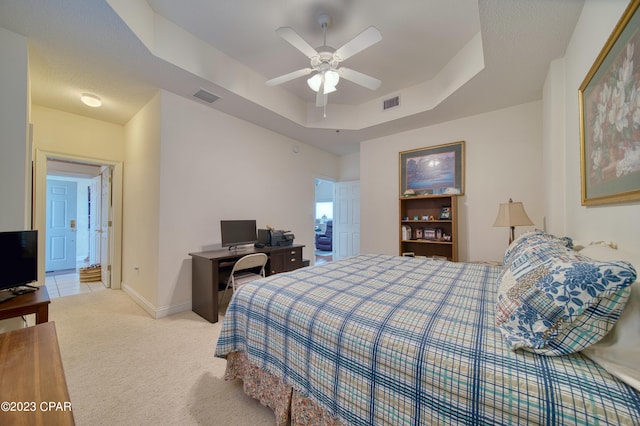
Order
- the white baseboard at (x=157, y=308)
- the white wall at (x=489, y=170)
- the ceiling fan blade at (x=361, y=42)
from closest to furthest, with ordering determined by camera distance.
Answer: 1. the ceiling fan blade at (x=361, y=42)
2. the white baseboard at (x=157, y=308)
3. the white wall at (x=489, y=170)

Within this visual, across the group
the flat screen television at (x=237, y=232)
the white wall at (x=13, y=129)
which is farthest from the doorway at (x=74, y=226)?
the flat screen television at (x=237, y=232)

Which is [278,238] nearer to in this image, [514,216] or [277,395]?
[277,395]

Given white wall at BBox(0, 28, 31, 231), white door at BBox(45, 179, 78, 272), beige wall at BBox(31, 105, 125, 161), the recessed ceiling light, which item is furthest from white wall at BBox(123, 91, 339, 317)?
white door at BBox(45, 179, 78, 272)

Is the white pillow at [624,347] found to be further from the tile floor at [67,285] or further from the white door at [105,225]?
the tile floor at [67,285]

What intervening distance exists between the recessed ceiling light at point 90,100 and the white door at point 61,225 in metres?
3.68

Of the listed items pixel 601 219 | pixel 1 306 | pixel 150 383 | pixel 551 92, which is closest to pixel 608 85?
pixel 601 219

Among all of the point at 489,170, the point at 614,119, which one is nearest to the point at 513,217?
the point at 489,170

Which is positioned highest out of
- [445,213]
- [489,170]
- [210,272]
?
[489,170]

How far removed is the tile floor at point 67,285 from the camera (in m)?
3.78

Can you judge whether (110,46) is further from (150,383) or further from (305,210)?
(305,210)

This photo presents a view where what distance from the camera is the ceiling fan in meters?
1.92

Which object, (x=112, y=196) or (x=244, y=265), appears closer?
(x=244, y=265)

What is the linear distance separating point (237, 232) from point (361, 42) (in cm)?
260

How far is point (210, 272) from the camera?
2758 mm
